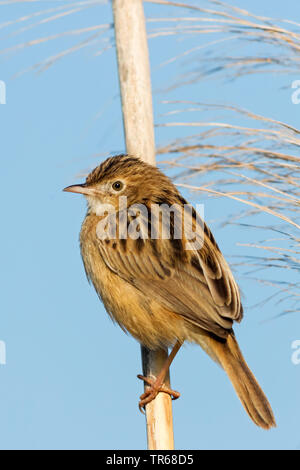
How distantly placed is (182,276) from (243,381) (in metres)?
0.75

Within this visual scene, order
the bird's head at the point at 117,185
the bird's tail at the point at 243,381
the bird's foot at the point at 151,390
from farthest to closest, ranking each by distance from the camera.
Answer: the bird's head at the point at 117,185, the bird's foot at the point at 151,390, the bird's tail at the point at 243,381

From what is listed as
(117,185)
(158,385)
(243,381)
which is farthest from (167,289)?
(117,185)

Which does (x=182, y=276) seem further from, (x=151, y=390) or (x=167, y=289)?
(x=151, y=390)

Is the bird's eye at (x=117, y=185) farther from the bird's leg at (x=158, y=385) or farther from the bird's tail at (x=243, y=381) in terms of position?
the bird's tail at (x=243, y=381)

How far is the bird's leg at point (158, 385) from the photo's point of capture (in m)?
4.45

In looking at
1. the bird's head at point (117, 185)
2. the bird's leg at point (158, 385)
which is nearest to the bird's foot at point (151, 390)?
the bird's leg at point (158, 385)

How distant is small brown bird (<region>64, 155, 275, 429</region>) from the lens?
4.30 meters

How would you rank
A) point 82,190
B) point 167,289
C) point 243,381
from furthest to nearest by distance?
point 82,190
point 167,289
point 243,381

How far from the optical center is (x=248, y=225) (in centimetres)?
434

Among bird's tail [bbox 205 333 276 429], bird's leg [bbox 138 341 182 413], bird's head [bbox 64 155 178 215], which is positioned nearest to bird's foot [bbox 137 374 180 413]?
bird's leg [bbox 138 341 182 413]

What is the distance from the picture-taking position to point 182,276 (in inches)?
176

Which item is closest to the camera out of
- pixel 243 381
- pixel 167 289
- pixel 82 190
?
pixel 243 381

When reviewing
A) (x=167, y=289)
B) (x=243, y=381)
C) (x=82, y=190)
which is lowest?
(x=243, y=381)
